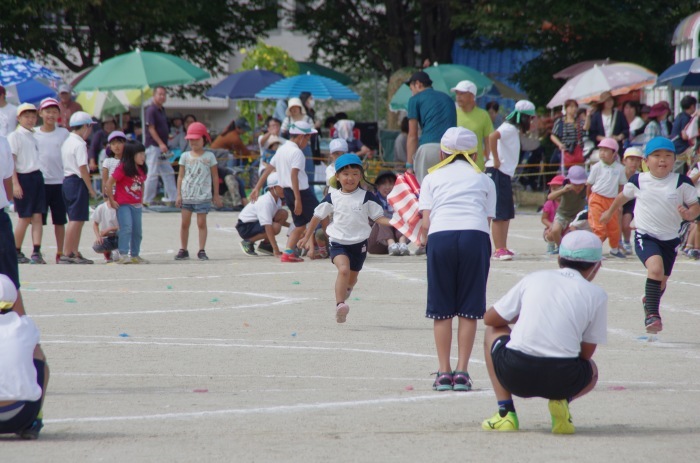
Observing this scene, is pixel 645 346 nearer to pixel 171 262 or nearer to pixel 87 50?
pixel 171 262

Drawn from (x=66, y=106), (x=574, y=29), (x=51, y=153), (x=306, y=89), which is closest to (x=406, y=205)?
(x=51, y=153)

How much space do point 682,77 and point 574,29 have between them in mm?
8395

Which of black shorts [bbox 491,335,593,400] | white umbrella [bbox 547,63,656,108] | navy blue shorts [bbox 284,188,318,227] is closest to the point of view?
black shorts [bbox 491,335,593,400]

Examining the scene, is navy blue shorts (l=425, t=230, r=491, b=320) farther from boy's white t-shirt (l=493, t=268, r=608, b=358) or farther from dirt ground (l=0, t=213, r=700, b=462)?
boy's white t-shirt (l=493, t=268, r=608, b=358)

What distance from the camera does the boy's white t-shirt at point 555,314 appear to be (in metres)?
6.02

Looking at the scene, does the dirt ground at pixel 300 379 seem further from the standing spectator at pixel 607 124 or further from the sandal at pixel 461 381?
the standing spectator at pixel 607 124

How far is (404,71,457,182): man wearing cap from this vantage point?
1430 centimetres

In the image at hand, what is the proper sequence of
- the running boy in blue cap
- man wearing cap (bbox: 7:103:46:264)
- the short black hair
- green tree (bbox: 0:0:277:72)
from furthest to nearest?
green tree (bbox: 0:0:277:72)
man wearing cap (bbox: 7:103:46:264)
the running boy in blue cap
the short black hair

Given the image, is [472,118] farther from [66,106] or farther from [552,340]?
[66,106]

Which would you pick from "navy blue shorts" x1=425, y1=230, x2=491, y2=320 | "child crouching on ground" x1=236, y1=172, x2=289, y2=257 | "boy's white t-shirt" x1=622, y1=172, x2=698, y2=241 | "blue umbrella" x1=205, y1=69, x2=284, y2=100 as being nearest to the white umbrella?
"blue umbrella" x1=205, y1=69, x2=284, y2=100

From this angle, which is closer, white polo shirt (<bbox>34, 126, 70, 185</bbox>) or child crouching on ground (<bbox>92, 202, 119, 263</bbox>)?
white polo shirt (<bbox>34, 126, 70, 185</bbox>)

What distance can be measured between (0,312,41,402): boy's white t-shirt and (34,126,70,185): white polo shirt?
367 inches

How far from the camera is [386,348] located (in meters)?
9.05

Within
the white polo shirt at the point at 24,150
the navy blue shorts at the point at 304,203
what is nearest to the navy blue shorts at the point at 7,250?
the white polo shirt at the point at 24,150
